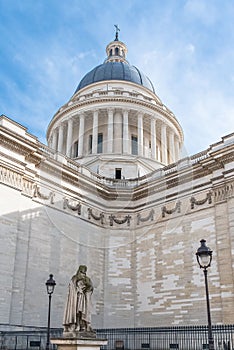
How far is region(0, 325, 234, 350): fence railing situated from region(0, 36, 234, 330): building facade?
0.97 m

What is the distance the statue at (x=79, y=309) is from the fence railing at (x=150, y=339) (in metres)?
7.08

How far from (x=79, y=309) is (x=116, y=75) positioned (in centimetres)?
3460

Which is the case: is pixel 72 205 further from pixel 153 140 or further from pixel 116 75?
pixel 116 75

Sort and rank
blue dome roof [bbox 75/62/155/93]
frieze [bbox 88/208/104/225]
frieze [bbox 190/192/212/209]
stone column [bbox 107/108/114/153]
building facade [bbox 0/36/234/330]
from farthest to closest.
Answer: blue dome roof [bbox 75/62/155/93], stone column [bbox 107/108/114/153], frieze [bbox 88/208/104/225], frieze [bbox 190/192/212/209], building facade [bbox 0/36/234/330]

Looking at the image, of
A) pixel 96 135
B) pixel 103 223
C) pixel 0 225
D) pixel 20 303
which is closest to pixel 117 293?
pixel 103 223

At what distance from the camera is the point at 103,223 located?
28.0 meters

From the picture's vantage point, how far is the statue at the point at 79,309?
40.2 feet

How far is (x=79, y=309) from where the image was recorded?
40.8ft

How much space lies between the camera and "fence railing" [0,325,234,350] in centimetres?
1847

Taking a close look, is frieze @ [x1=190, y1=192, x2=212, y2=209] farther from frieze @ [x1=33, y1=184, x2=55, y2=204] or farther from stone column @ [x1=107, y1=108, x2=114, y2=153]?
stone column @ [x1=107, y1=108, x2=114, y2=153]

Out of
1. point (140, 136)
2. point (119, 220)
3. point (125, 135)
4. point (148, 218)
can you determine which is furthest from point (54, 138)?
point (148, 218)

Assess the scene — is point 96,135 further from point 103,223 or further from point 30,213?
point 30,213

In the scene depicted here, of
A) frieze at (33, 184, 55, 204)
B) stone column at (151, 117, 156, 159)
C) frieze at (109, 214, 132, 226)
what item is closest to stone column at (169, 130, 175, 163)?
stone column at (151, 117, 156, 159)

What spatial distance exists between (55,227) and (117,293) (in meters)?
6.18
